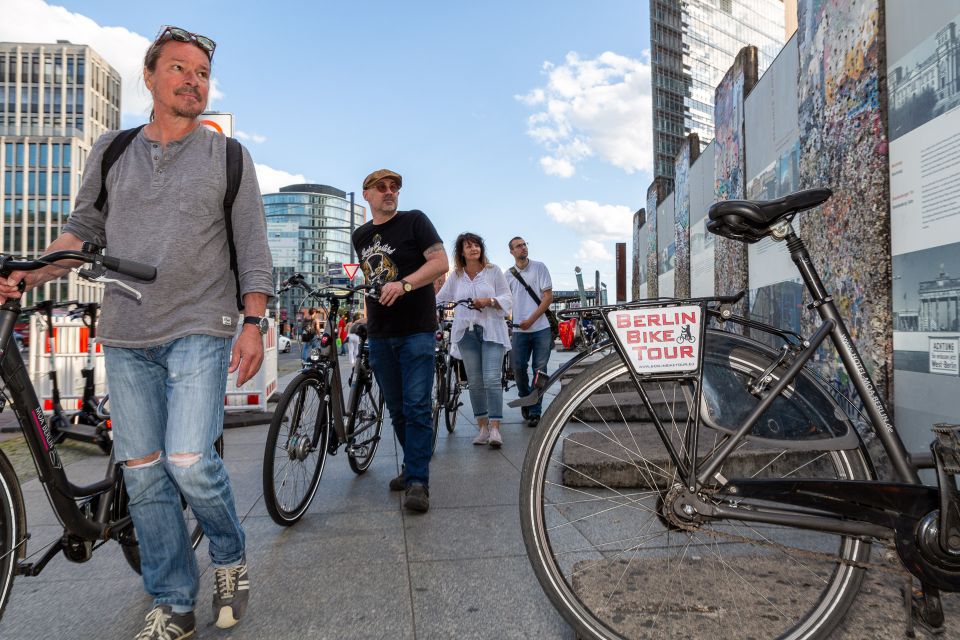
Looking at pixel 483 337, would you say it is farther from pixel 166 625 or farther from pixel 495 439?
pixel 166 625

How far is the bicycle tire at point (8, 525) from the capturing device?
1.82 meters

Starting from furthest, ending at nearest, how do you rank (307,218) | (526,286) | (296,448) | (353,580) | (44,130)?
(307,218) → (44,130) → (526,286) → (296,448) → (353,580)

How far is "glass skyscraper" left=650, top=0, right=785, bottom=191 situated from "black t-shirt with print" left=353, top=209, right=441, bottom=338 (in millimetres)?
71846

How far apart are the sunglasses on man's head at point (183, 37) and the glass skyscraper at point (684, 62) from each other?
73.5 metres

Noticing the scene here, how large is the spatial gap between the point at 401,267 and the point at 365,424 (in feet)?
3.91

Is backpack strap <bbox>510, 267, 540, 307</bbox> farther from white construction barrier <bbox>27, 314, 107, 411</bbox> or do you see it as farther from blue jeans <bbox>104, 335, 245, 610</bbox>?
blue jeans <bbox>104, 335, 245, 610</bbox>

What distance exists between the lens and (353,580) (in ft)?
8.61

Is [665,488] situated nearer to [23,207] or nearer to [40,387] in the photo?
[40,387]

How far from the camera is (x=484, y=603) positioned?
237 cm

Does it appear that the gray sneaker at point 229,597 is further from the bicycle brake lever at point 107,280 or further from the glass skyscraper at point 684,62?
the glass skyscraper at point 684,62

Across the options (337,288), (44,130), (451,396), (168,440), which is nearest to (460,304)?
(451,396)

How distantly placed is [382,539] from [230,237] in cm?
167

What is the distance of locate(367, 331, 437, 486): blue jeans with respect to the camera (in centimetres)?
377

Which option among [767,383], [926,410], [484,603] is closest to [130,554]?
[484,603]
